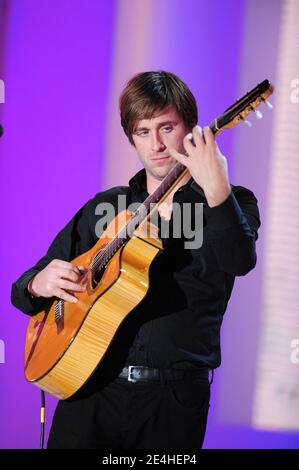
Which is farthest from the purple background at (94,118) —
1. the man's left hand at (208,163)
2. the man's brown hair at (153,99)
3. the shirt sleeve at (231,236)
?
the man's left hand at (208,163)

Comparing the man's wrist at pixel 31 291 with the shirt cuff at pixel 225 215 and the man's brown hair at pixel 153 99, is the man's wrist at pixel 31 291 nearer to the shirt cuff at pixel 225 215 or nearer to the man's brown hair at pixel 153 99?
the man's brown hair at pixel 153 99

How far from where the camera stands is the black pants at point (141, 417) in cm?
186

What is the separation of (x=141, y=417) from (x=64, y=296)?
0.44 m

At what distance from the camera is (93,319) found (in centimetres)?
189

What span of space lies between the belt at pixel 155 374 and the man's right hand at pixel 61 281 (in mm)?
279

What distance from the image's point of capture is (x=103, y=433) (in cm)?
191

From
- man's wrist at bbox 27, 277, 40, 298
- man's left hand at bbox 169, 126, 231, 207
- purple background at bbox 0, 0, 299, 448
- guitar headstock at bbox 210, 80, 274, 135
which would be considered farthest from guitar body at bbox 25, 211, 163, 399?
purple background at bbox 0, 0, 299, 448

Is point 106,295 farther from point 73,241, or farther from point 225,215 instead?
point 73,241

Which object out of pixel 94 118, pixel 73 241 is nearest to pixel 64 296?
pixel 73 241

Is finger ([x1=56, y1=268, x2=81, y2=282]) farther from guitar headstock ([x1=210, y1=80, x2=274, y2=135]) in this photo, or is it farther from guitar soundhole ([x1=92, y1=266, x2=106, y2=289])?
guitar headstock ([x1=210, y1=80, x2=274, y2=135])

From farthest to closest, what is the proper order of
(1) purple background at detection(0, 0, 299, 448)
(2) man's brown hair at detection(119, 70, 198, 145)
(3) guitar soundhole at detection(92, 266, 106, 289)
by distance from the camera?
(1) purple background at detection(0, 0, 299, 448) < (2) man's brown hair at detection(119, 70, 198, 145) < (3) guitar soundhole at detection(92, 266, 106, 289)

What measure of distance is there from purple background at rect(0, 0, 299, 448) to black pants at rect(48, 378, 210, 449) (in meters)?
1.18

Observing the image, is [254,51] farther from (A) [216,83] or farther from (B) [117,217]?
(B) [117,217]

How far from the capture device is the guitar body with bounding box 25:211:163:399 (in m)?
1.83
